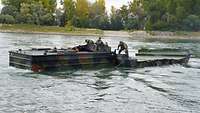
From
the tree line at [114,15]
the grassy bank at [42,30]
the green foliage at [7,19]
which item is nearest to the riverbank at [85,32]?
the grassy bank at [42,30]

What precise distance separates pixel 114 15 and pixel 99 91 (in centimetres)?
12950

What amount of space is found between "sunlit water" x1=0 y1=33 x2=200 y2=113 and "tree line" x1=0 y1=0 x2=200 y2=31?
103 metres

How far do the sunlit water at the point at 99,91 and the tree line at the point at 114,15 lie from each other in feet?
339

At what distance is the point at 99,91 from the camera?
91.8ft

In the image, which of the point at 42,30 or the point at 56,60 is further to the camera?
the point at 42,30

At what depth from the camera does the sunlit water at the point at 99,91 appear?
22906 mm

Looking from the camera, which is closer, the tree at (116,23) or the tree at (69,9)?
the tree at (69,9)

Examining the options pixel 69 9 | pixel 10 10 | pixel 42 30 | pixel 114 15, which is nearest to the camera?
pixel 42 30

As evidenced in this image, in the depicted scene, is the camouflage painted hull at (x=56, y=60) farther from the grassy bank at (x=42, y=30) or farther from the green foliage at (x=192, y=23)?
the green foliage at (x=192, y=23)

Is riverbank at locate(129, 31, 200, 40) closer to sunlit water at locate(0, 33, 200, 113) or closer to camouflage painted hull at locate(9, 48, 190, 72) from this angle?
camouflage painted hull at locate(9, 48, 190, 72)

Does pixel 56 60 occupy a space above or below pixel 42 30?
above

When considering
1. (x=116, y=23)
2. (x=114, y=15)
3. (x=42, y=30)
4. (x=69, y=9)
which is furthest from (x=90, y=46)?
(x=114, y=15)

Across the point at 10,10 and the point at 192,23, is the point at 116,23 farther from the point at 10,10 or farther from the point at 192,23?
the point at 10,10

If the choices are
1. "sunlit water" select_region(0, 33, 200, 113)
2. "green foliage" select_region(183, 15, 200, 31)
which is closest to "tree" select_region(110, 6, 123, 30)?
"green foliage" select_region(183, 15, 200, 31)
